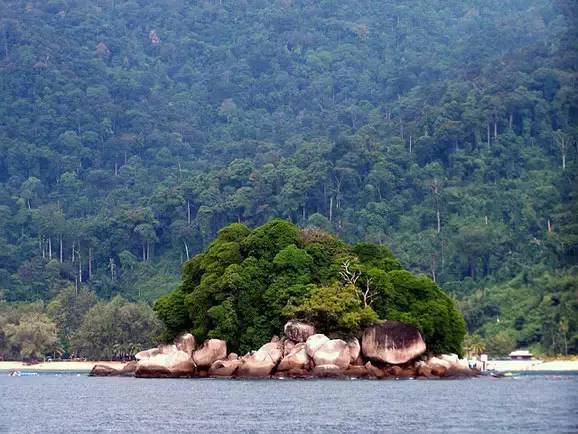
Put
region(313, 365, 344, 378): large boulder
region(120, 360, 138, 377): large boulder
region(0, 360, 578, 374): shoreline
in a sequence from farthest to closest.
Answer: region(0, 360, 578, 374): shoreline
region(120, 360, 138, 377): large boulder
region(313, 365, 344, 378): large boulder

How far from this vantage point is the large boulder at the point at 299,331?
79.4 metres

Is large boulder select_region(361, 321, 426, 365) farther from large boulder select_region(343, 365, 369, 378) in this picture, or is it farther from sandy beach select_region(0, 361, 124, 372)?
sandy beach select_region(0, 361, 124, 372)

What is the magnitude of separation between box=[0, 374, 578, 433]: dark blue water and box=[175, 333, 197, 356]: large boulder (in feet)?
11.7

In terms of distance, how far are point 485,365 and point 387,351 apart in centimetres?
1869

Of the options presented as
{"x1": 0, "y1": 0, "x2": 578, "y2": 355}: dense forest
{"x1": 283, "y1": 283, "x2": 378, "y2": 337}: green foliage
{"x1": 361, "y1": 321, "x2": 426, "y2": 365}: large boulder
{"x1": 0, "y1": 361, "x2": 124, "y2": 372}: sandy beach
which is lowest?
{"x1": 0, "y1": 361, "x2": 124, "y2": 372}: sandy beach

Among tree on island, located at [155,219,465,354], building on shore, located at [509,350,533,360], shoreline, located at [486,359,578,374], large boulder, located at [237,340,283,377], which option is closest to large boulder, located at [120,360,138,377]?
tree on island, located at [155,219,465,354]

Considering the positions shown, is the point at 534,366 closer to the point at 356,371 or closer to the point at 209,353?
the point at 356,371

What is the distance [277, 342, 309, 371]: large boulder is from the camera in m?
78.9

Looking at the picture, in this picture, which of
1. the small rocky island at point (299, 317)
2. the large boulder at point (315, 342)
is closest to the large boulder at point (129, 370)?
the small rocky island at point (299, 317)

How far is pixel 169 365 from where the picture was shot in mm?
83062

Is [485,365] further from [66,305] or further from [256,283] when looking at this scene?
[66,305]

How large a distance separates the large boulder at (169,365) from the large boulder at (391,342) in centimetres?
1196

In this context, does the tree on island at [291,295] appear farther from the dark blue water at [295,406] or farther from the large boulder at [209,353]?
the dark blue water at [295,406]

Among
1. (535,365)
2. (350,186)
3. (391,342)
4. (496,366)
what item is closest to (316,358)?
(391,342)
